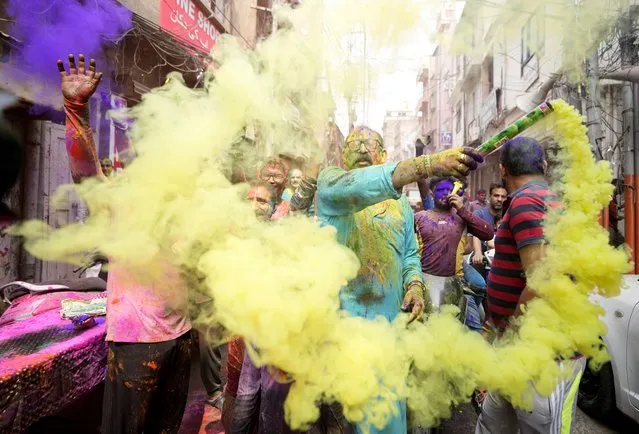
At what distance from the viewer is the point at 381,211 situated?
257 centimetres

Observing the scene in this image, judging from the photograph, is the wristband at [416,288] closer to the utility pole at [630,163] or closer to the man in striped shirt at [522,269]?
the man in striped shirt at [522,269]

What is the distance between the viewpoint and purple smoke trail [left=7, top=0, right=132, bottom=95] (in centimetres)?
470

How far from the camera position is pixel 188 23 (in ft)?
26.5

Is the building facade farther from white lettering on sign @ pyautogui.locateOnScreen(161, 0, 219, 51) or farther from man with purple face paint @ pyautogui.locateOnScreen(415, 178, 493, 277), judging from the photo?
man with purple face paint @ pyautogui.locateOnScreen(415, 178, 493, 277)

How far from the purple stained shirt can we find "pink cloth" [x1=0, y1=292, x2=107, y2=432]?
321 centimetres

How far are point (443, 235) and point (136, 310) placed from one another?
10.4 feet

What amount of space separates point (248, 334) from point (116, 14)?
5.76 m

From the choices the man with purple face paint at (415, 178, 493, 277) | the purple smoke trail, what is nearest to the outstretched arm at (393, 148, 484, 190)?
the man with purple face paint at (415, 178, 493, 277)

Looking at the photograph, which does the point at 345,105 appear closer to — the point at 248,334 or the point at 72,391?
the point at 248,334

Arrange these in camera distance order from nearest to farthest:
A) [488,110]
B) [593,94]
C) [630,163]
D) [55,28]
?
1. [55,28]
2. [593,94]
3. [630,163]
4. [488,110]

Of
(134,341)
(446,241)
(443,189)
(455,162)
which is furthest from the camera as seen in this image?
(443,189)

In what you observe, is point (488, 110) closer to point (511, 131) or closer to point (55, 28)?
point (55, 28)

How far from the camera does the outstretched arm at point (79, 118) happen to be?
2.08 m

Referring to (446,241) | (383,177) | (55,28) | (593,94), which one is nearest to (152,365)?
(383,177)
